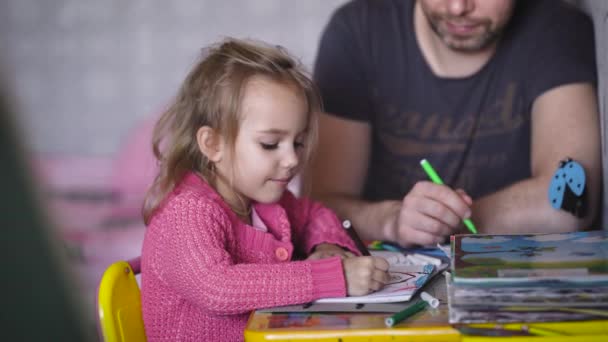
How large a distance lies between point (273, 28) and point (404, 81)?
3.53 feet

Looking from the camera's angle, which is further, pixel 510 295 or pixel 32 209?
pixel 510 295

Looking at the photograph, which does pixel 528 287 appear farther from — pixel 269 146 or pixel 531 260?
pixel 269 146

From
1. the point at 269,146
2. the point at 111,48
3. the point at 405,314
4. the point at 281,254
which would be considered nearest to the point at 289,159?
the point at 269,146

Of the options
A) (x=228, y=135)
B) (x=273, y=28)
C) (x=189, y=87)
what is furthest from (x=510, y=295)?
(x=273, y=28)

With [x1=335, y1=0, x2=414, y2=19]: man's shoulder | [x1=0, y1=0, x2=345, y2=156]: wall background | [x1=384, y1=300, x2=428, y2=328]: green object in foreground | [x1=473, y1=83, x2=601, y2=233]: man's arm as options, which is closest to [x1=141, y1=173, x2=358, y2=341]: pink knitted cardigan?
[x1=384, y1=300, x2=428, y2=328]: green object in foreground

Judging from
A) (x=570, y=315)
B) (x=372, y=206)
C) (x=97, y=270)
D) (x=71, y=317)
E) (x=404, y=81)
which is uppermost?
(x=71, y=317)

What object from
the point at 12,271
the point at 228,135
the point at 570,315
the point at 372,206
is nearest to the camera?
the point at 12,271

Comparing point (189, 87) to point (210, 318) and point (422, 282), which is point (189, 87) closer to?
point (210, 318)

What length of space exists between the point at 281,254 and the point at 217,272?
21cm

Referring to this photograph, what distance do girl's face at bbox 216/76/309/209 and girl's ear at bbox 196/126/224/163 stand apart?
0.02m

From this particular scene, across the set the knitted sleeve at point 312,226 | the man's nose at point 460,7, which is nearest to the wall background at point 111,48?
the man's nose at point 460,7

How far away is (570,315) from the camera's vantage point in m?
0.74

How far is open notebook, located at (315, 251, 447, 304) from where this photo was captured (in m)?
0.88

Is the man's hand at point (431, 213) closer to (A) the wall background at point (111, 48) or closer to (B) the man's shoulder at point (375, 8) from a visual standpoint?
(B) the man's shoulder at point (375, 8)
